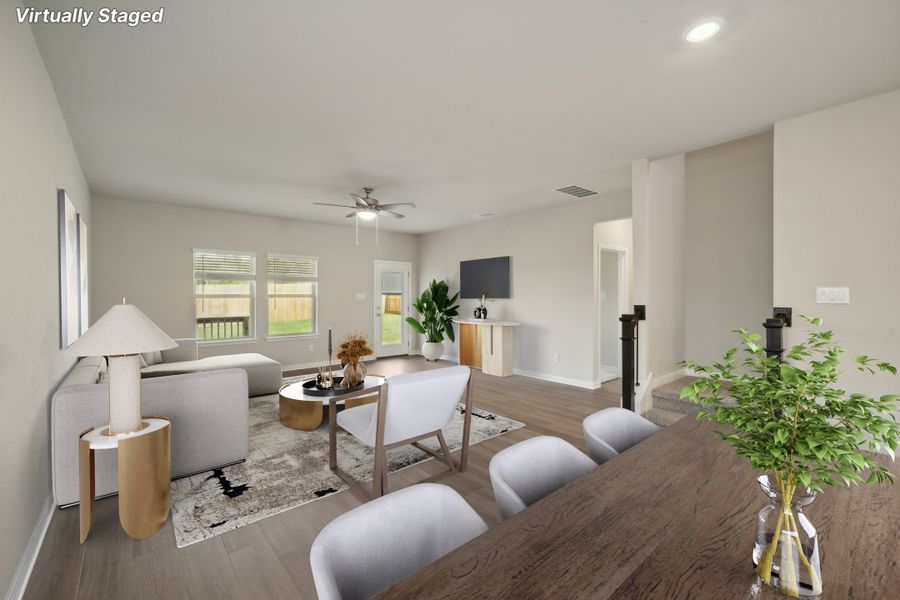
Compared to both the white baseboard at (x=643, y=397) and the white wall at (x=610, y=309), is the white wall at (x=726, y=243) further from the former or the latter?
the white wall at (x=610, y=309)

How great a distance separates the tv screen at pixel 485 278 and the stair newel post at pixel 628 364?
3.31 m

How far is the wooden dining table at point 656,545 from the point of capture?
78 cm

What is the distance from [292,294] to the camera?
6.76 meters

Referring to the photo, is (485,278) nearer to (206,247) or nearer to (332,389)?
(332,389)

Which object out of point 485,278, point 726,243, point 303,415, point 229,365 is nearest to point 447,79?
point 303,415

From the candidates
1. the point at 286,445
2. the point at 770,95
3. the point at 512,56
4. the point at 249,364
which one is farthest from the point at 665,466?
the point at 249,364

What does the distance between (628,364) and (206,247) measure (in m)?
6.00

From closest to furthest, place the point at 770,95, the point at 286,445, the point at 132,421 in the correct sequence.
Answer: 1. the point at 132,421
2. the point at 770,95
3. the point at 286,445

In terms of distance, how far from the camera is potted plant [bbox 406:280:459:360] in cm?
733

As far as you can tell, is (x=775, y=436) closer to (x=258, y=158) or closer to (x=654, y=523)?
(x=654, y=523)

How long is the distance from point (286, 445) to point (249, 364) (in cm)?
191

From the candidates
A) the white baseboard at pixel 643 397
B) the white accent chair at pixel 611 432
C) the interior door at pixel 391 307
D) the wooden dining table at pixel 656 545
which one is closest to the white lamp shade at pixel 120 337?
the wooden dining table at pixel 656 545

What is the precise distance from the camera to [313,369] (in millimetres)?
6738

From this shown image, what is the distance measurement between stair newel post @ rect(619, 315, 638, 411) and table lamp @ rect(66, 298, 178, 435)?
123 inches
